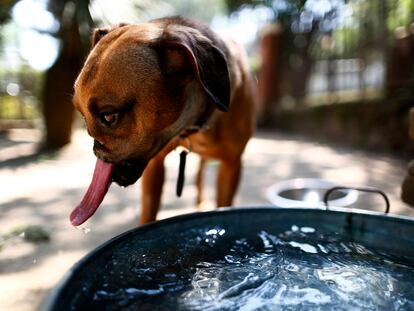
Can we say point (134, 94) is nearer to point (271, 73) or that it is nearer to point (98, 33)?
point (98, 33)

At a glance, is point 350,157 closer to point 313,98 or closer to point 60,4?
point 313,98

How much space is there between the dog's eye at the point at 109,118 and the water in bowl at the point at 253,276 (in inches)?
18.3

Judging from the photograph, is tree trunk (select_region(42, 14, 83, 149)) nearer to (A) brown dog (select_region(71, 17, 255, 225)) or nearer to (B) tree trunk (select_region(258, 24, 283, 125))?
(A) brown dog (select_region(71, 17, 255, 225))

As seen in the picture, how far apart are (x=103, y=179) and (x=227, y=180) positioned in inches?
40.0

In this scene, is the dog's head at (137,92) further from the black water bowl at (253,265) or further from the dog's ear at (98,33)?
the black water bowl at (253,265)

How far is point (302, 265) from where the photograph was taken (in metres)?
1.44

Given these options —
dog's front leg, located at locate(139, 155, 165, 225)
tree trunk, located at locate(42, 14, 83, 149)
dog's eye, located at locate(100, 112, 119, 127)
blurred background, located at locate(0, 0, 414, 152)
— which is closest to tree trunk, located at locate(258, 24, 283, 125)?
blurred background, located at locate(0, 0, 414, 152)

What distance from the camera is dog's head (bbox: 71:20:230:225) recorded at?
59.8 inches

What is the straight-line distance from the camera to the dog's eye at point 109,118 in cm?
152

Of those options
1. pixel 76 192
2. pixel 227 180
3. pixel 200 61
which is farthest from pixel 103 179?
pixel 76 192

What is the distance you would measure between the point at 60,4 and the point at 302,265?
5.61 metres

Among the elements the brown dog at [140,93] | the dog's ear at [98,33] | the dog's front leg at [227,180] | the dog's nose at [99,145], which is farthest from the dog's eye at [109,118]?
the dog's front leg at [227,180]

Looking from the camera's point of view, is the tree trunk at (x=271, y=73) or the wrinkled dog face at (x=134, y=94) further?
the tree trunk at (x=271, y=73)

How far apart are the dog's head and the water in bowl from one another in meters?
0.38
